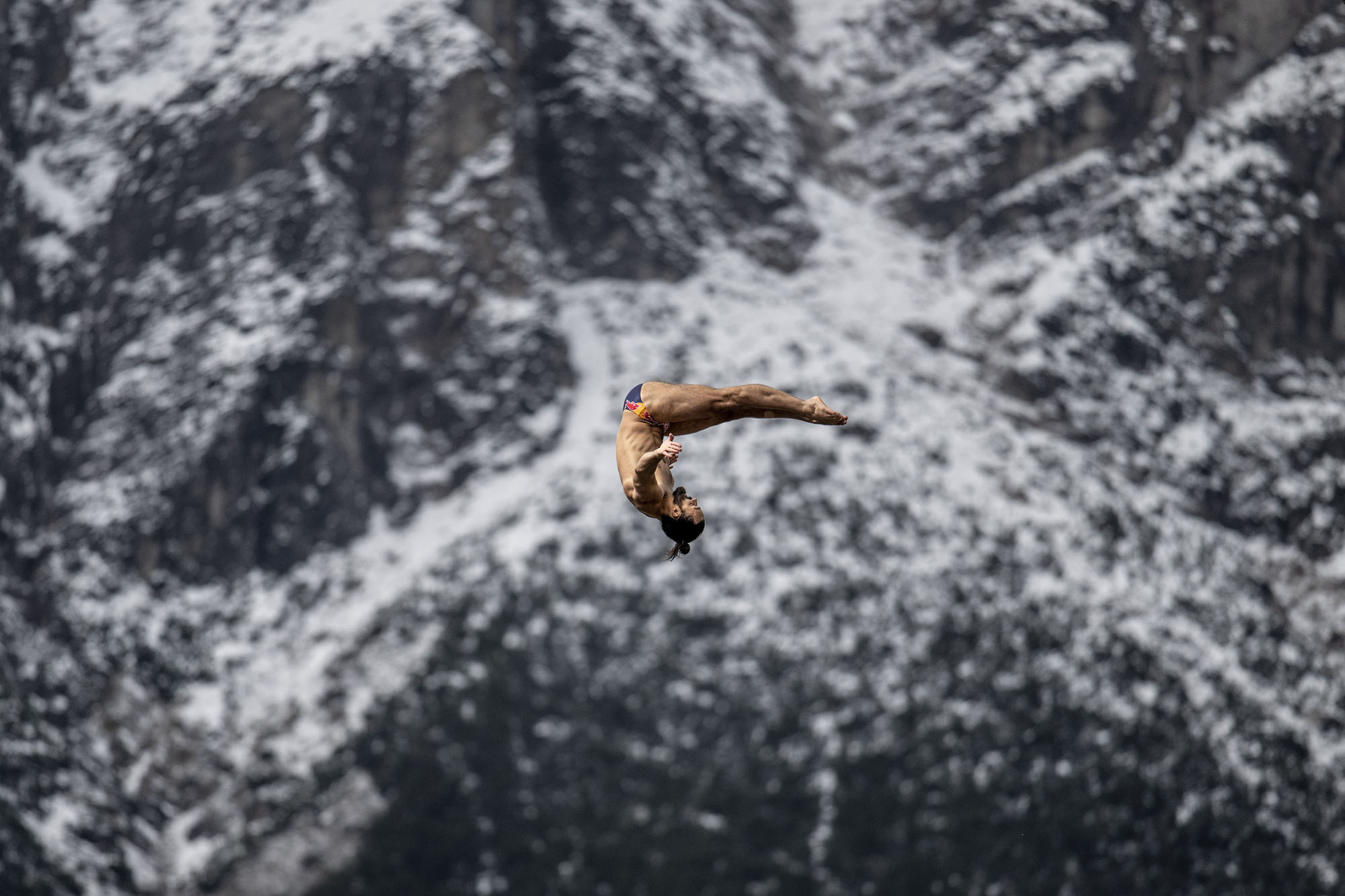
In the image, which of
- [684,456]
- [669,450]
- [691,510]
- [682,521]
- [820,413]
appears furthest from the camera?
[684,456]

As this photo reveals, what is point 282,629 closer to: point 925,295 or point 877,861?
point 877,861

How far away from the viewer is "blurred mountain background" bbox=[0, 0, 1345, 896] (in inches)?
3278

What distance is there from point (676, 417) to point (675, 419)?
0.15ft

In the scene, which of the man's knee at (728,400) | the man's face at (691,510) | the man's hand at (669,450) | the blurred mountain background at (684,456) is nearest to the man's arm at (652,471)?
the man's hand at (669,450)

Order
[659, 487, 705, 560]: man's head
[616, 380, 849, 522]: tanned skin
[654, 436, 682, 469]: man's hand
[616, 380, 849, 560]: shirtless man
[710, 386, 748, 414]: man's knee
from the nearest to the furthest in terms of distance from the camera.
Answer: [654, 436, 682, 469]: man's hand, [616, 380, 849, 522]: tanned skin, [616, 380, 849, 560]: shirtless man, [659, 487, 705, 560]: man's head, [710, 386, 748, 414]: man's knee

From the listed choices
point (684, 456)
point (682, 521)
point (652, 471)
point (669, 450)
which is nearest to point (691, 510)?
point (682, 521)

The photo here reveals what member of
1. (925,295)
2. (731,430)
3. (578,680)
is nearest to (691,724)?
(578,680)

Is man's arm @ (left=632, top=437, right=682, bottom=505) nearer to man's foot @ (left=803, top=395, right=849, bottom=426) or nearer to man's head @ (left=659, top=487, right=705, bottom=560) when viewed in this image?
man's head @ (left=659, top=487, right=705, bottom=560)

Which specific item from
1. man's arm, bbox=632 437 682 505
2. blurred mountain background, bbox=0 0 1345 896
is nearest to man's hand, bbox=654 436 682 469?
man's arm, bbox=632 437 682 505

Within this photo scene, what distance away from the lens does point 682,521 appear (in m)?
24.5

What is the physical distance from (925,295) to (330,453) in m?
28.2

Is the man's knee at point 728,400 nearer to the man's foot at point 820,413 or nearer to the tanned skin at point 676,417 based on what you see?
the tanned skin at point 676,417

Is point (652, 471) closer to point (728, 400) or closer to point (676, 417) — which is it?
point (676, 417)

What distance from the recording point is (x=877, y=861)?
8206cm
